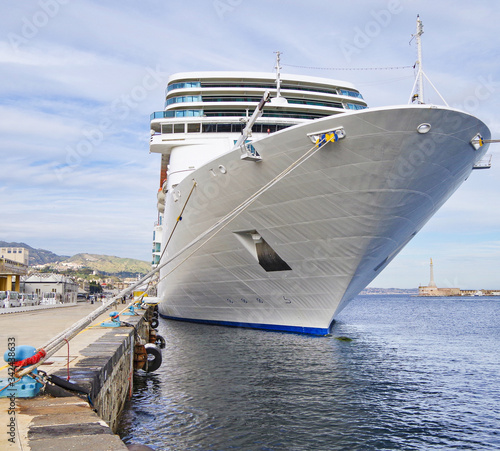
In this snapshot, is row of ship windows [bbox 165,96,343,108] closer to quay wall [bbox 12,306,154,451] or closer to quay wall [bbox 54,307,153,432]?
quay wall [bbox 54,307,153,432]

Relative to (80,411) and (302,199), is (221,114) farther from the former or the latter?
(80,411)

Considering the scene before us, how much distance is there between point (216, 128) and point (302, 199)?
1021 centimetres

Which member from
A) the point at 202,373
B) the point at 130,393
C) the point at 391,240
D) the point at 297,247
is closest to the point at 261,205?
the point at 297,247

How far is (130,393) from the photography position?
12.1 m

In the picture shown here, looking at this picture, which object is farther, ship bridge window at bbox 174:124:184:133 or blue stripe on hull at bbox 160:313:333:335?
ship bridge window at bbox 174:124:184:133

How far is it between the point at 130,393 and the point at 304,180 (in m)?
7.65

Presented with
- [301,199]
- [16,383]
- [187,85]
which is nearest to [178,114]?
[187,85]

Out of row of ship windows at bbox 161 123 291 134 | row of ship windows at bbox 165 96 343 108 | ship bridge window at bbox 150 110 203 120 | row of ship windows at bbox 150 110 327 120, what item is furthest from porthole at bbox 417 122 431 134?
ship bridge window at bbox 150 110 203 120

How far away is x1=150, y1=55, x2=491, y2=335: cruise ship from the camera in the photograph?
13.2 m

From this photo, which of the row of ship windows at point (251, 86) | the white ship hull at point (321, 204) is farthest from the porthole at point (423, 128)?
the row of ship windows at point (251, 86)

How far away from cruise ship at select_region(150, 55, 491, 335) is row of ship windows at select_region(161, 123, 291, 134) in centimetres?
7

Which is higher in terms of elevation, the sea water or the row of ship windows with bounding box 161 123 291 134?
the row of ship windows with bounding box 161 123 291 134

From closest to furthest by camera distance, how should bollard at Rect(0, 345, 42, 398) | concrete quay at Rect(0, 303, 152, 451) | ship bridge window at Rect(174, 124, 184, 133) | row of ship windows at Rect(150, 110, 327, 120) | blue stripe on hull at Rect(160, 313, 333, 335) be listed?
1. concrete quay at Rect(0, 303, 152, 451)
2. bollard at Rect(0, 345, 42, 398)
3. blue stripe on hull at Rect(160, 313, 333, 335)
4. row of ship windows at Rect(150, 110, 327, 120)
5. ship bridge window at Rect(174, 124, 184, 133)

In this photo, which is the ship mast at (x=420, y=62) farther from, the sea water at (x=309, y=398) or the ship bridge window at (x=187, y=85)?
the ship bridge window at (x=187, y=85)
